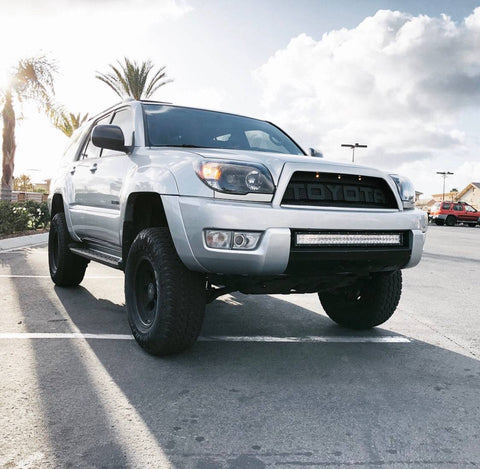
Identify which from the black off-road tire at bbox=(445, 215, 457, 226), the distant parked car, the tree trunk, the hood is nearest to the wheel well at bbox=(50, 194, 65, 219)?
the hood

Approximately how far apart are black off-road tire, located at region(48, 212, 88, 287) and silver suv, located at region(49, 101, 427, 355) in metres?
1.36

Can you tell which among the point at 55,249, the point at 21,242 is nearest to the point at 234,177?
the point at 55,249

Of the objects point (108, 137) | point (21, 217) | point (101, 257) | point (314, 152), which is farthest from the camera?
point (21, 217)

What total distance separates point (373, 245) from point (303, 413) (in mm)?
1309

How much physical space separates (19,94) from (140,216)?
1583 centimetres

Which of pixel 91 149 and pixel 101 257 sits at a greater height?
pixel 91 149

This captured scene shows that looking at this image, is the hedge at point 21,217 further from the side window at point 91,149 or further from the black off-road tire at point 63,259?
the side window at point 91,149

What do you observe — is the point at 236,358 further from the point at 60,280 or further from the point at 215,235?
the point at 60,280

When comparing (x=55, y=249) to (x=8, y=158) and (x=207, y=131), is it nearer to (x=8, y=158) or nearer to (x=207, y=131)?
(x=207, y=131)

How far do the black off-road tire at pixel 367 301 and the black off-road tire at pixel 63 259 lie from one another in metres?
2.85

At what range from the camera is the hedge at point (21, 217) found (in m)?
12.7

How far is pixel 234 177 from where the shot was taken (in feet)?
10.5

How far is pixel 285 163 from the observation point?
10.8 feet

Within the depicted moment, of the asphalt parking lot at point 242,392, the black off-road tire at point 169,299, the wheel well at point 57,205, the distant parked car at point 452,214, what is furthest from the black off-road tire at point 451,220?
the black off-road tire at point 169,299
